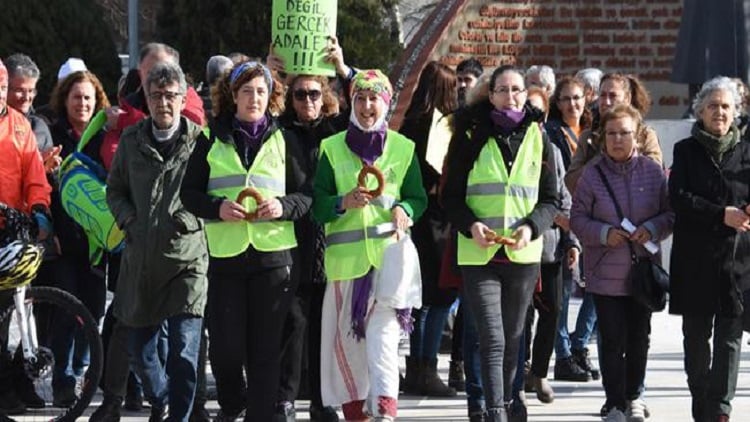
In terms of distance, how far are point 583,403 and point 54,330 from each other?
10.3 ft

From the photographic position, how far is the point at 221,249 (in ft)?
33.6

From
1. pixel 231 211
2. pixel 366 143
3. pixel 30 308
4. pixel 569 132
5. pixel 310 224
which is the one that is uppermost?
pixel 366 143

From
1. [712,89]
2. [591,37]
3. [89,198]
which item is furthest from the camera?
[591,37]

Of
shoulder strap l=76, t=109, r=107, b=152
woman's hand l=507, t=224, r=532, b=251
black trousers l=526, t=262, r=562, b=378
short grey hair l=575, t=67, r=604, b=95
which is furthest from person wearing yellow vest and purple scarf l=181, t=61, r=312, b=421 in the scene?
short grey hair l=575, t=67, r=604, b=95

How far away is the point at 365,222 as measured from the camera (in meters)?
10.7

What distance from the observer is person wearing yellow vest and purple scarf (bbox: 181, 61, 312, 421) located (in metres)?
10.2

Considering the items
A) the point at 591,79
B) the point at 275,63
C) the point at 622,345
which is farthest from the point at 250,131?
the point at 591,79

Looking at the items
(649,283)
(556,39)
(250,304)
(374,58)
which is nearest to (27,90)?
(250,304)

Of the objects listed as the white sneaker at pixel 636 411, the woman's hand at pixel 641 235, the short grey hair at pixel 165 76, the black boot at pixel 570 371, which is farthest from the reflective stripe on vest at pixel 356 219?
the black boot at pixel 570 371

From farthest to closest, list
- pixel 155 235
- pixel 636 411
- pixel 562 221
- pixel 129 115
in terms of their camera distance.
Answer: pixel 562 221 → pixel 129 115 → pixel 636 411 → pixel 155 235

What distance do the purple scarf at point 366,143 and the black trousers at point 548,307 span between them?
70.6 inches

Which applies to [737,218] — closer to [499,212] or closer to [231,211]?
[499,212]

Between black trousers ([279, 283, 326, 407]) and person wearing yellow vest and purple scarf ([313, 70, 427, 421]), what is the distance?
0.28 meters

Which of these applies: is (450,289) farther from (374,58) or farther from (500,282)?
(374,58)
